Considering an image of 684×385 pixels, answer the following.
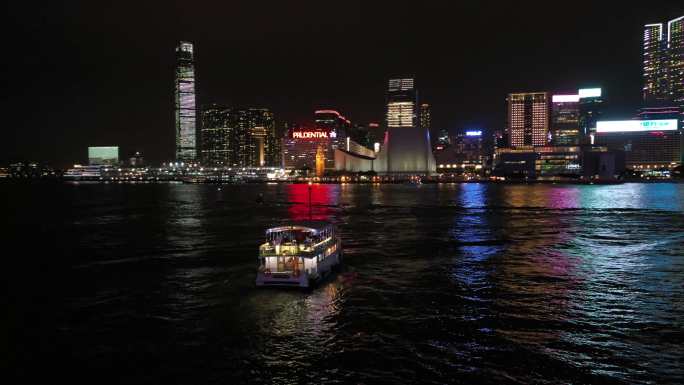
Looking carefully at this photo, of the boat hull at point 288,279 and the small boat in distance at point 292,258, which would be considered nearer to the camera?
the boat hull at point 288,279

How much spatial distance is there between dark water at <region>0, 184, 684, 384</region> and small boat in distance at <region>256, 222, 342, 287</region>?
635 millimetres

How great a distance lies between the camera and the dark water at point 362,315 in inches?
508

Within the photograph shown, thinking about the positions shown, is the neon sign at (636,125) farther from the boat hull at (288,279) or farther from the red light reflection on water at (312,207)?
the boat hull at (288,279)

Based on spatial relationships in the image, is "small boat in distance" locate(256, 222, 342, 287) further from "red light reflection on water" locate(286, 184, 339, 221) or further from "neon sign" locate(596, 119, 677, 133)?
"neon sign" locate(596, 119, 677, 133)

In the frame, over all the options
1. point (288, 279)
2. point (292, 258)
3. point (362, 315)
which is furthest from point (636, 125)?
point (362, 315)

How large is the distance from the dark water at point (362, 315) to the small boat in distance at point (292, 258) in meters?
0.64

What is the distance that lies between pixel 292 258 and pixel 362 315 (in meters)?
4.14

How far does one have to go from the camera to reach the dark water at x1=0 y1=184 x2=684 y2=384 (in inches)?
508

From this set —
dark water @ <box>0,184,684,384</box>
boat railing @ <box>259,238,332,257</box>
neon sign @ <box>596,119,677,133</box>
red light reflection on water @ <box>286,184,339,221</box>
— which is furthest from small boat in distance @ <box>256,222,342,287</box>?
neon sign @ <box>596,119,677,133</box>

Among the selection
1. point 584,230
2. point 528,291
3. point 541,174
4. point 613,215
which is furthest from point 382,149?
point 528,291

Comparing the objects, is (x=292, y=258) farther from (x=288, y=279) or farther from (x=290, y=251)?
(x=288, y=279)

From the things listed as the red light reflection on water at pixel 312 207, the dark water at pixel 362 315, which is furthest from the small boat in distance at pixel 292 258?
the red light reflection on water at pixel 312 207

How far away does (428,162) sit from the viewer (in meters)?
177

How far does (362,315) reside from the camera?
1711cm
